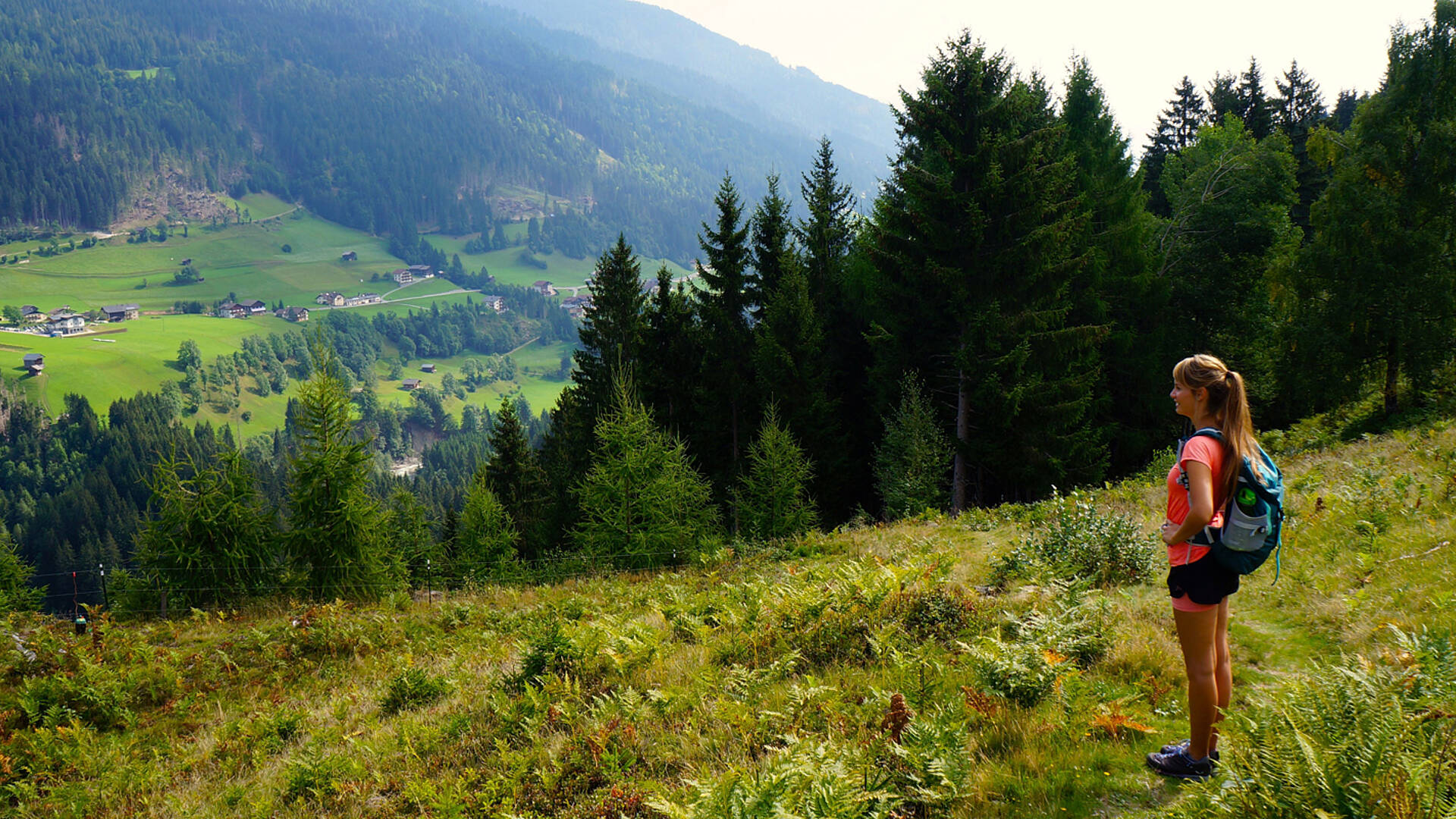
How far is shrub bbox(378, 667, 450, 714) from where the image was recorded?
9414 mm

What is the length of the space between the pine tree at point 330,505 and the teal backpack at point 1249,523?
22596 mm

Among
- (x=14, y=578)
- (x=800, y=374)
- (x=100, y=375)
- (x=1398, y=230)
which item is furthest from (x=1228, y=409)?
(x=100, y=375)

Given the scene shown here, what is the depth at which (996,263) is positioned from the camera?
77.7ft

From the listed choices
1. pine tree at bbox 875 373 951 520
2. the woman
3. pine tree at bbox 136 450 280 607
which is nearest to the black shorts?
the woman

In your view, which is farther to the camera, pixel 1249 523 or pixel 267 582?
pixel 267 582

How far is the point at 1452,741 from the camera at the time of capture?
322 centimetres

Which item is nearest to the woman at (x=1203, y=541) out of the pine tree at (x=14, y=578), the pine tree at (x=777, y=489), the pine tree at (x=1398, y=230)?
the pine tree at (x=777, y=489)

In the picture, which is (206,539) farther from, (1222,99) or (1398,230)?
(1222,99)

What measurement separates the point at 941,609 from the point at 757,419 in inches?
1071

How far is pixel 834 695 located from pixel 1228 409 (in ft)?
12.5

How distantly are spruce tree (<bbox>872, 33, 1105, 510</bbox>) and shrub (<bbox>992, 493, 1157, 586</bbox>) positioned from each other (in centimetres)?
1399

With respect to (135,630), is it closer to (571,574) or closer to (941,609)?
(571,574)

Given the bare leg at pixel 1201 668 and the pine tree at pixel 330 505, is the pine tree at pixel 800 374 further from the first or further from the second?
the bare leg at pixel 1201 668

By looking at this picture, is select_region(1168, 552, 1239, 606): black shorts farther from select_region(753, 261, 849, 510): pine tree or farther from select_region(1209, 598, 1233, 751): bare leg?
select_region(753, 261, 849, 510): pine tree
